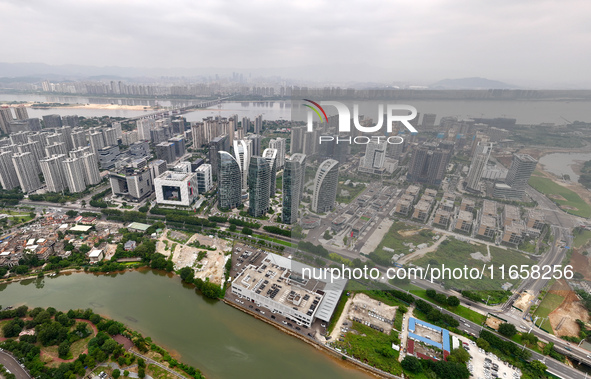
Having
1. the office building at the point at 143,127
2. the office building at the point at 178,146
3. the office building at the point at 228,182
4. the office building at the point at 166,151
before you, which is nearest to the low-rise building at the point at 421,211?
the office building at the point at 228,182

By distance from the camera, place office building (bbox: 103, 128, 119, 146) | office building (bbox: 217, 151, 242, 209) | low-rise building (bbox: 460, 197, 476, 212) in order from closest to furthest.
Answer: low-rise building (bbox: 460, 197, 476, 212) < office building (bbox: 217, 151, 242, 209) < office building (bbox: 103, 128, 119, 146)

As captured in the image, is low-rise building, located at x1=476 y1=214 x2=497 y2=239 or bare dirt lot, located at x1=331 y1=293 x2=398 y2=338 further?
bare dirt lot, located at x1=331 y1=293 x2=398 y2=338

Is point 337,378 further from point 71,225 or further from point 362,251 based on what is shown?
point 71,225

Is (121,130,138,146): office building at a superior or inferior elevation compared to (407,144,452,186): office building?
inferior

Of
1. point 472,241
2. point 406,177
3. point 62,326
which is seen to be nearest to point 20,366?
point 62,326

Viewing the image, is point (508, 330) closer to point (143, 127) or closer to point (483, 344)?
point (483, 344)

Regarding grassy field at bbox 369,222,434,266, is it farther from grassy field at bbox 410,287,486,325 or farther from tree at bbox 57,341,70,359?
tree at bbox 57,341,70,359

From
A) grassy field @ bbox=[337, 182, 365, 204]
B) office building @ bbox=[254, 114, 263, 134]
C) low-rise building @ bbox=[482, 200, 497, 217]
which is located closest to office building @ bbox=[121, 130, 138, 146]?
office building @ bbox=[254, 114, 263, 134]
